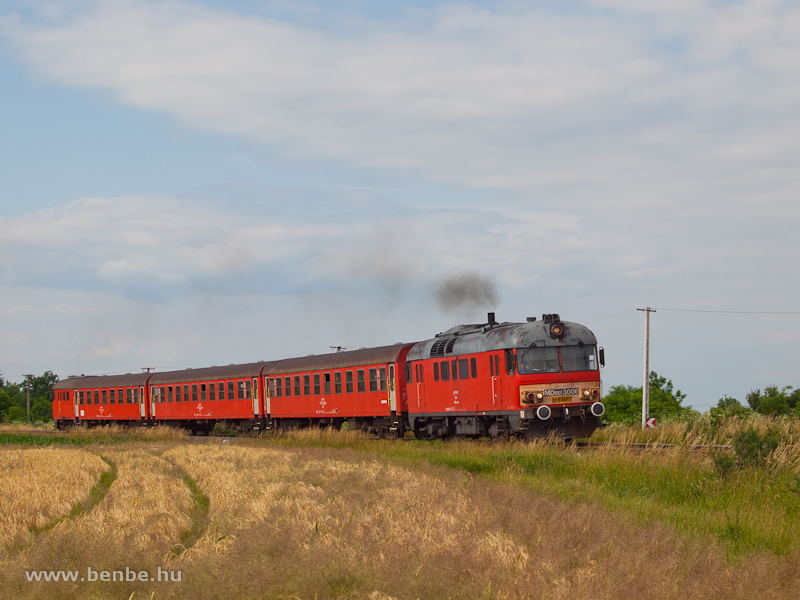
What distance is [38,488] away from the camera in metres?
15.1

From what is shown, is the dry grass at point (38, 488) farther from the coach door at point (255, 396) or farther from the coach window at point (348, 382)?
the coach door at point (255, 396)

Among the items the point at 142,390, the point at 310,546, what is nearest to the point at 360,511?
the point at 310,546

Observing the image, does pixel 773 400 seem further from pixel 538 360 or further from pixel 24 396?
pixel 24 396

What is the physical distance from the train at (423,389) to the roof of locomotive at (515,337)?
1.4 inches

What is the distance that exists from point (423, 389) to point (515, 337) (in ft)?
19.2

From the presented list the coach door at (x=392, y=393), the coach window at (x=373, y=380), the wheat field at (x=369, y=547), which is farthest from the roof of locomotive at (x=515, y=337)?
the wheat field at (x=369, y=547)

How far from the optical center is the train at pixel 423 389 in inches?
869

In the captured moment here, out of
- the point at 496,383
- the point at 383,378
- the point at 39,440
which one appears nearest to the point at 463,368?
the point at 496,383

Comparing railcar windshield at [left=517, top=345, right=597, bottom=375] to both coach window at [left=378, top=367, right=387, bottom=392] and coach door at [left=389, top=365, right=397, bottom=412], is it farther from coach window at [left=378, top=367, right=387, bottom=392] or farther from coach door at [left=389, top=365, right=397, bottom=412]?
coach window at [left=378, top=367, right=387, bottom=392]

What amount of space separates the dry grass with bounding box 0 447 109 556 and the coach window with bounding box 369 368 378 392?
34.5ft

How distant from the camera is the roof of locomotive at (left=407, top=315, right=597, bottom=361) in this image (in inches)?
874

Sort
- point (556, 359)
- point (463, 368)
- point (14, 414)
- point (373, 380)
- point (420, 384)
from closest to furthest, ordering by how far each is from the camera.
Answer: point (556, 359)
point (463, 368)
point (420, 384)
point (373, 380)
point (14, 414)

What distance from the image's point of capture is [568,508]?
418 inches

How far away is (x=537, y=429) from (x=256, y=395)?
2039 cm
